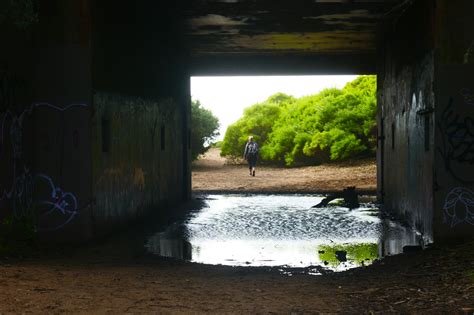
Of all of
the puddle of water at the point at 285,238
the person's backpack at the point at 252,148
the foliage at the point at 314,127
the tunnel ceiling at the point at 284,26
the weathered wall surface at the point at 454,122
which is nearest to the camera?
the puddle of water at the point at 285,238

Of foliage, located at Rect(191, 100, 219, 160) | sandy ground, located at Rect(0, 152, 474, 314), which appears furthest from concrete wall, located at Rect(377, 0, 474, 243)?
foliage, located at Rect(191, 100, 219, 160)

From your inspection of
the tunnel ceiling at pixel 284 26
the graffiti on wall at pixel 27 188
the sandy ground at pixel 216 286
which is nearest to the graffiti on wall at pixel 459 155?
the sandy ground at pixel 216 286

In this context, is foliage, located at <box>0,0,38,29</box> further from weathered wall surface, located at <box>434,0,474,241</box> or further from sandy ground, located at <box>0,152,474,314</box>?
weathered wall surface, located at <box>434,0,474,241</box>

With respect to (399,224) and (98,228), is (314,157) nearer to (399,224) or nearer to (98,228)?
(399,224)

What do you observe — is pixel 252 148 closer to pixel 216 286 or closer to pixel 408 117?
pixel 408 117

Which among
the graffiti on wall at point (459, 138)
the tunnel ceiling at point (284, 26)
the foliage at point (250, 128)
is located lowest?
the graffiti on wall at point (459, 138)

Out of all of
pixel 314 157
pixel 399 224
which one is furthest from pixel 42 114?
pixel 314 157

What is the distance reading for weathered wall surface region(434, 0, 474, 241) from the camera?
831 cm

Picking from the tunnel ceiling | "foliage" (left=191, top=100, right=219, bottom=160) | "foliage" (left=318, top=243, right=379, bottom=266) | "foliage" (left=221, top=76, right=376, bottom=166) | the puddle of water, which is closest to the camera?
"foliage" (left=318, top=243, right=379, bottom=266)

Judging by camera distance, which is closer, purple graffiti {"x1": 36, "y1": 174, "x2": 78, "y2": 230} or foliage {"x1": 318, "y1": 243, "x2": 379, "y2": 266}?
foliage {"x1": 318, "y1": 243, "x2": 379, "y2": 266}

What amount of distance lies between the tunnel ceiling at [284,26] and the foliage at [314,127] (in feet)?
38.0

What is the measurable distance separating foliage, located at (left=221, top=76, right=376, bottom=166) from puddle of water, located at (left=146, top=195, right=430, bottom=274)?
14644 mm

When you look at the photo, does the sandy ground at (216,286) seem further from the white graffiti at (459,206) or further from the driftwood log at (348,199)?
the driftwood log at (348,199)

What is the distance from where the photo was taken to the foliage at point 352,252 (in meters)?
7.85
